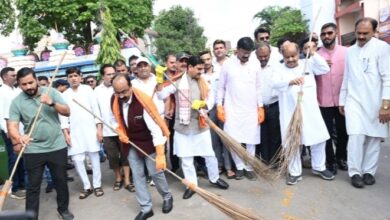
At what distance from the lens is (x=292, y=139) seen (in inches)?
166

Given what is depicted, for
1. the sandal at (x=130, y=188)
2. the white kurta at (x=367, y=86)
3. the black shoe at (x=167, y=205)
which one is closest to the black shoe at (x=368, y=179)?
the white kurta at (x=367, y=86)

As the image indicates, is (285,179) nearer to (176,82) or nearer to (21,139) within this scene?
(176,82)

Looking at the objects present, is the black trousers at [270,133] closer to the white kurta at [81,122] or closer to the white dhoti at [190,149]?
the white dhoti at [190,149]

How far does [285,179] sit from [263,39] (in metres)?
2.00

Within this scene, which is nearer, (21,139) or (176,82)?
(21,139)

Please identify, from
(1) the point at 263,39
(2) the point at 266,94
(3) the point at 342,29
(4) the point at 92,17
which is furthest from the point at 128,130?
(3) the point at 342,29

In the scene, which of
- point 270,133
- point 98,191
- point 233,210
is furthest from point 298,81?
point 98,191

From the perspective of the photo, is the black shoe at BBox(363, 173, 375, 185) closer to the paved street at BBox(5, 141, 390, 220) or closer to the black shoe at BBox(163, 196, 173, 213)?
the paved street at BBox(5, 141, 390, 220)

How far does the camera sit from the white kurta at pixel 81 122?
4754mm

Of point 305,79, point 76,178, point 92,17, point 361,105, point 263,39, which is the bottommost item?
point 76,178

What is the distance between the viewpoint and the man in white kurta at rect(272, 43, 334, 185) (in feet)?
14.3

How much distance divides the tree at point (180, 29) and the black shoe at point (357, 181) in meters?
30.6

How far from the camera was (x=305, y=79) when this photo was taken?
441 cm

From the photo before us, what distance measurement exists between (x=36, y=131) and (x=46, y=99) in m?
0.43
